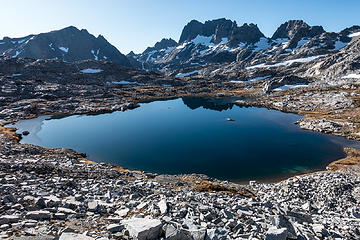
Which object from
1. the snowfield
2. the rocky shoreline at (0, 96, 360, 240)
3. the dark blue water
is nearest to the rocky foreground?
the rocky shoreline at (0, 96, 360, 240)

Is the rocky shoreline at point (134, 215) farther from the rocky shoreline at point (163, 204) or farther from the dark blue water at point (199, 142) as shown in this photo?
the dark blue water at point (199, 142)

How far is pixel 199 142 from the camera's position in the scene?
174 feet

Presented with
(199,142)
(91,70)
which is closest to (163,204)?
(199,142)

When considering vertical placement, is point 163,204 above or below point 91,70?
below

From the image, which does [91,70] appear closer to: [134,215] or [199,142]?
[199,142]

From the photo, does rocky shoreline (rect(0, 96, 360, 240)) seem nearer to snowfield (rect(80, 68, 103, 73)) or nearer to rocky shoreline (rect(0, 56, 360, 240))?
rocky shoreline (rect(0, 56, 360, 240))

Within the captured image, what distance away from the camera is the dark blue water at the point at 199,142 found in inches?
1563

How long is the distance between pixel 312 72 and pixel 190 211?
585 ft

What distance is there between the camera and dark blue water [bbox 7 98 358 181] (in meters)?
39.7

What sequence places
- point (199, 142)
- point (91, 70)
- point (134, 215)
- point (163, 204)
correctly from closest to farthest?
point (134, 215)
point (163, 204)
point (199, 142)
point (91, 70)

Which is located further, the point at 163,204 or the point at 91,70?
the point at 91,70

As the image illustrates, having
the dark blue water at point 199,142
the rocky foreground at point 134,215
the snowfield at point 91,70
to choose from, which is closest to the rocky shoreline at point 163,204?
the rocky foreground at point 134,215

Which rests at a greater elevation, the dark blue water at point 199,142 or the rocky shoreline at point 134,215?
the rocky shoreline at point 134,215

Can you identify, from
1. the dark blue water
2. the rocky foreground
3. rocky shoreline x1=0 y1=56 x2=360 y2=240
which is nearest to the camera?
the rocky foreground
